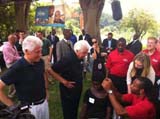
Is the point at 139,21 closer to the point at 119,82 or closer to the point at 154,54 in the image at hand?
the point at 119,82

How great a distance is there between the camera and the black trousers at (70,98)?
611 centimetres

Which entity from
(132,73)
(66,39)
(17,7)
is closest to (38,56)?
(132,73)

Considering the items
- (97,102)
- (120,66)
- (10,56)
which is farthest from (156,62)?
(10,56)

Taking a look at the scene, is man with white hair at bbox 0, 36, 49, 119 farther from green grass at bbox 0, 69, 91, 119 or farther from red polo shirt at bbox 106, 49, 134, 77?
green grass at bbox 0, 69, 91, 119

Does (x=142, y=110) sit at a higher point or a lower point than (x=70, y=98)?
higher

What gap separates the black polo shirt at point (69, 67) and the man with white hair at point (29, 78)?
86 cm

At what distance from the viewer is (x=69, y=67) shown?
19.5 feet

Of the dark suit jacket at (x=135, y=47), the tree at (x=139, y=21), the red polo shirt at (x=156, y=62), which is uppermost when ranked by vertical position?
the red polo shirt at (x=156, y=62)

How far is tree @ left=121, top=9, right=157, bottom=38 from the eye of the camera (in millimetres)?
66812

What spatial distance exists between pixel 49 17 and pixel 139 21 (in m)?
43.9

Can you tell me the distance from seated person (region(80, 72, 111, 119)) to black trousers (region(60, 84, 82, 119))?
639mm

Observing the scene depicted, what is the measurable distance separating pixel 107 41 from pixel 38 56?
10175 mm

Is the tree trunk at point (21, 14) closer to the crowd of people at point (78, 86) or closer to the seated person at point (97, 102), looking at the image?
the crowd of people at point (78, 86)

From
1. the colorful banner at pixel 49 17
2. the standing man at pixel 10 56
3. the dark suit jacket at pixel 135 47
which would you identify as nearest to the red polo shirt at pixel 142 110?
the standing man at pixel 10 56
